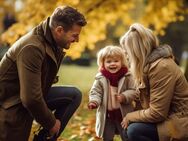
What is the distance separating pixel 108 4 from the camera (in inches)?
506

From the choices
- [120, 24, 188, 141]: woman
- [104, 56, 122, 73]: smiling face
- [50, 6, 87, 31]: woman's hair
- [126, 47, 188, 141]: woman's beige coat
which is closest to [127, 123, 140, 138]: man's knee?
[120, 24, 188, 141]: woman

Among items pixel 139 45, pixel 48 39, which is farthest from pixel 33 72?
pixel 139 45

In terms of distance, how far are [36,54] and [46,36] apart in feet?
0.89

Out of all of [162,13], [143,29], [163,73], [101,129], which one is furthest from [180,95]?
[162,13]

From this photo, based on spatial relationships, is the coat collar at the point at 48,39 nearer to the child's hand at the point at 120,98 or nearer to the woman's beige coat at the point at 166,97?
the woman's beige coat at the point at 166,97

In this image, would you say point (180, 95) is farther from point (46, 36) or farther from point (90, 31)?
point (90, 31)

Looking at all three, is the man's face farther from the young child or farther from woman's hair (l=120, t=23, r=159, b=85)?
the young child

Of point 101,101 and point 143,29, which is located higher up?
point 143,29

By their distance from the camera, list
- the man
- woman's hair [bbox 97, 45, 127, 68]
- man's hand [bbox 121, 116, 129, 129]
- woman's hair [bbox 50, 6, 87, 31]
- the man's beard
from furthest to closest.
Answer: woman's hair [bbox 97, 45, 127, 68], man's hand [bbox 121, 116, 129, 129], the man's beard, woman's hair [bbox 50, 6, 87, 31], the man

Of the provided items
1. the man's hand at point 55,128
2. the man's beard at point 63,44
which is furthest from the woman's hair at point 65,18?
the man's hand at point 55,128

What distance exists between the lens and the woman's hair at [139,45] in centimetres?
569

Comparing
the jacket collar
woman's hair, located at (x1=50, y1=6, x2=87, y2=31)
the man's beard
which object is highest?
woman's hair, located at (x1=50, y1=6, x2=87, y2=31)

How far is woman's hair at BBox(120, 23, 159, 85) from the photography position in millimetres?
5691

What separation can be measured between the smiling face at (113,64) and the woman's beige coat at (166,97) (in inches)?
27.9
